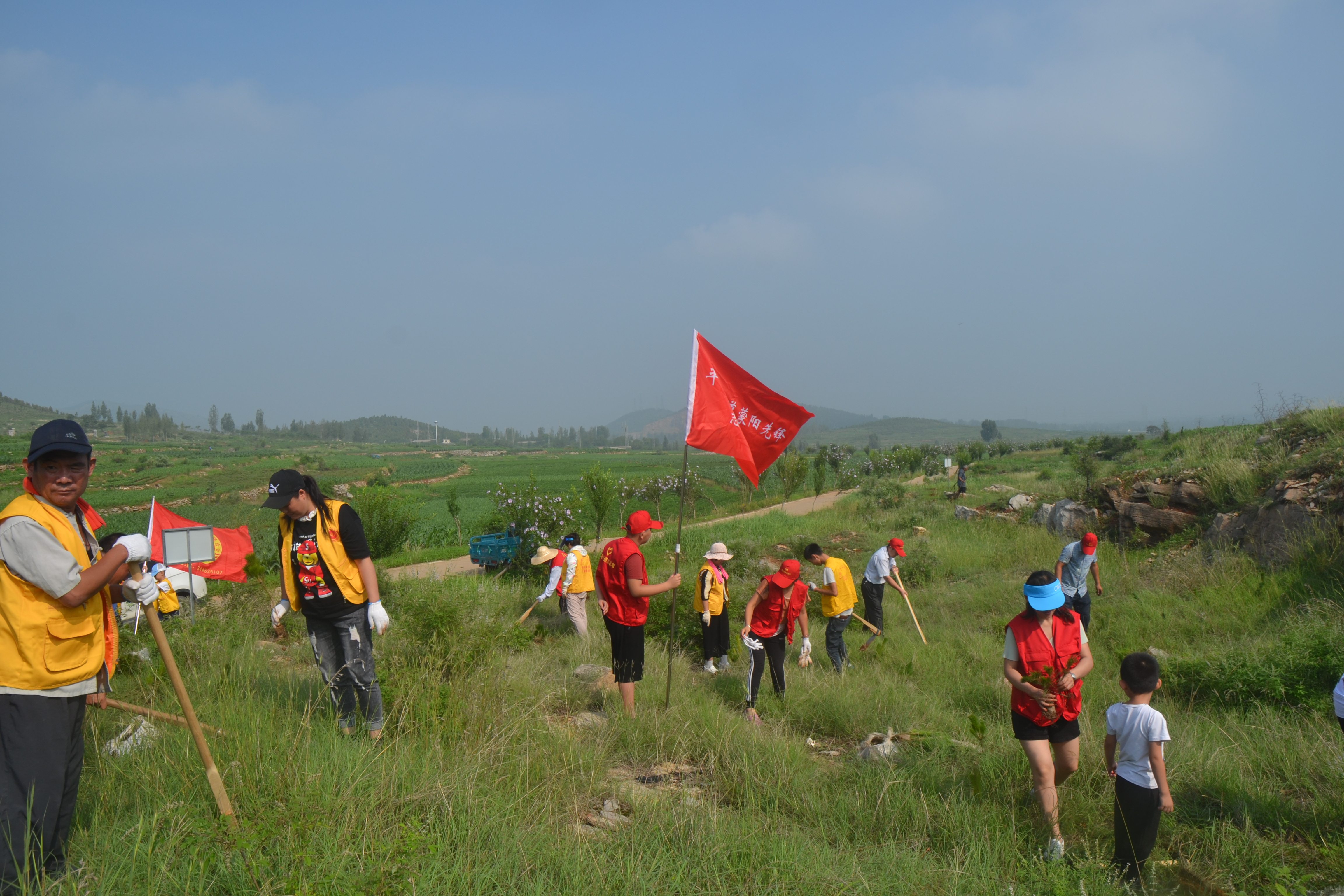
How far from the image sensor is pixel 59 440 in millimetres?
2854

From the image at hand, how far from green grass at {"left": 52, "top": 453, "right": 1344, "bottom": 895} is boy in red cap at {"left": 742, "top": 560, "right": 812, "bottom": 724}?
34 cm

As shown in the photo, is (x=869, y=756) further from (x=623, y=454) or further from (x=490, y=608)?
(x=623, y=454)

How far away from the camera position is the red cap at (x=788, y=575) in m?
6.45

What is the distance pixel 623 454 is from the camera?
5763 inches

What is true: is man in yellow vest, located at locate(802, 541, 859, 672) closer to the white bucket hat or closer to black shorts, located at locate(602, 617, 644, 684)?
the white bucket hat

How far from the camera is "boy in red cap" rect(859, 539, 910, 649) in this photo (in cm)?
890

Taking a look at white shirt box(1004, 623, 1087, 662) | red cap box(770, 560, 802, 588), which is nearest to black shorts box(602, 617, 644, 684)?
red cap box(770, 560, 802, 588)

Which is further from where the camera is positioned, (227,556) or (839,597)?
→ (227,556)

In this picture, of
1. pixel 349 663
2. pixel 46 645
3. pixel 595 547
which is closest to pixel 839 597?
pixel 349 663

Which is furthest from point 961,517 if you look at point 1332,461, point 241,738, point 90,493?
point 90,493

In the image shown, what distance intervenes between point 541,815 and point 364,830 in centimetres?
93

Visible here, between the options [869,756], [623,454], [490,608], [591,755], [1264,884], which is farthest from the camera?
[623,454]

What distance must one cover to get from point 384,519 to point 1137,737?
19.5m

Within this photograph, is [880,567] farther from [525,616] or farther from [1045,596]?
[1045,596]
